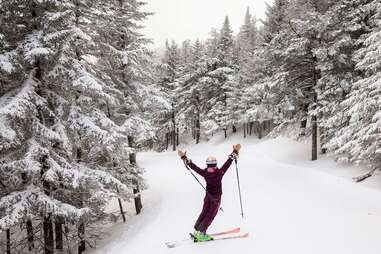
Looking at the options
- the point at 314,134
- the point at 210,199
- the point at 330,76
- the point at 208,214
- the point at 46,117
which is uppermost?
the point at 330,76

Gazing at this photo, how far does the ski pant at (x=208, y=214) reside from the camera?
9102 mm

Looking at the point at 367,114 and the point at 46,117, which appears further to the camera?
the point at 367,114

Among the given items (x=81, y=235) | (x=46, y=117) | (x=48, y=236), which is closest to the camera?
(x=48, y=236)

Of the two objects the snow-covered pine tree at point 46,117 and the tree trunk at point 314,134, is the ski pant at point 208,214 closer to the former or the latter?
the snow-covered pine tree at point 46,117

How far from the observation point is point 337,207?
38.4ft

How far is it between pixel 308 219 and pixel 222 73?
128 ft

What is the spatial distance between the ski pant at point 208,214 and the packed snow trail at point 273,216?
1.46 ft

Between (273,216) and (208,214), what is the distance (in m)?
2.99

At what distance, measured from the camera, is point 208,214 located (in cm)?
915

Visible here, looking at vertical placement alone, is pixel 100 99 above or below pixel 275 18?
below

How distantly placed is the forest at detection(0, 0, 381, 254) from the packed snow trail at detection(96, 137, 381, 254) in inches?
62.9

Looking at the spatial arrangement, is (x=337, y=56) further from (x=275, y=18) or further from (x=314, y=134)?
(x=275, y=18)

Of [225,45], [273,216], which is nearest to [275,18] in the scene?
[225,45]

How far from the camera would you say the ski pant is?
358 inches
